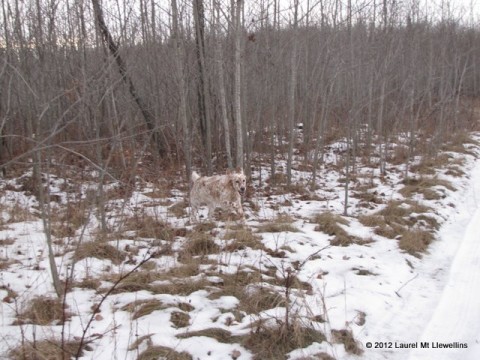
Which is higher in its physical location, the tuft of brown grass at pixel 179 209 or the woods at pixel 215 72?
the woods at pixel 215 72

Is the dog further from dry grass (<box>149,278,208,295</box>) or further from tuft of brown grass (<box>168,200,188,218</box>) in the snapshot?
dry grass (<box>149,278,208,295</box>)

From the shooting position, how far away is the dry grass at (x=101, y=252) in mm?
4902

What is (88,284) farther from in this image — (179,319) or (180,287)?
(179,319)

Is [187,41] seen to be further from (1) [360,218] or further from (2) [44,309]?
(2) [44,309]

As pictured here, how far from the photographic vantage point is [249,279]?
4422 millimetres

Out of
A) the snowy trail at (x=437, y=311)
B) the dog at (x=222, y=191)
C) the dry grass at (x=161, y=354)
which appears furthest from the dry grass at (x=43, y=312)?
the dog at (x=222, y=191)

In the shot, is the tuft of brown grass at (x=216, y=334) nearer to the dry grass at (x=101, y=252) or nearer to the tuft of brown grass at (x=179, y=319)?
the tuft of brown grass at (x=179, y=319)

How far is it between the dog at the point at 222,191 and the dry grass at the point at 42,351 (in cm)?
357

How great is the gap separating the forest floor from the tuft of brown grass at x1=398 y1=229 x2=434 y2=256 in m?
0.02

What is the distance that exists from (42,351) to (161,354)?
0.87 m

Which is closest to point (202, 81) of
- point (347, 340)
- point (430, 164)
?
point (430, 164)

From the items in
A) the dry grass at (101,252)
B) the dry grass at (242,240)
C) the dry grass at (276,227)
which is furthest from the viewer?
the dry grass at (276,227)

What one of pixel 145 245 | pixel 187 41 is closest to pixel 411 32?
pixel 187 41

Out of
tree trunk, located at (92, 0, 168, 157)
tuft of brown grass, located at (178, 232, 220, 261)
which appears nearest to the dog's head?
tuft of brown grass, located at (178, 232, 220, 261)
